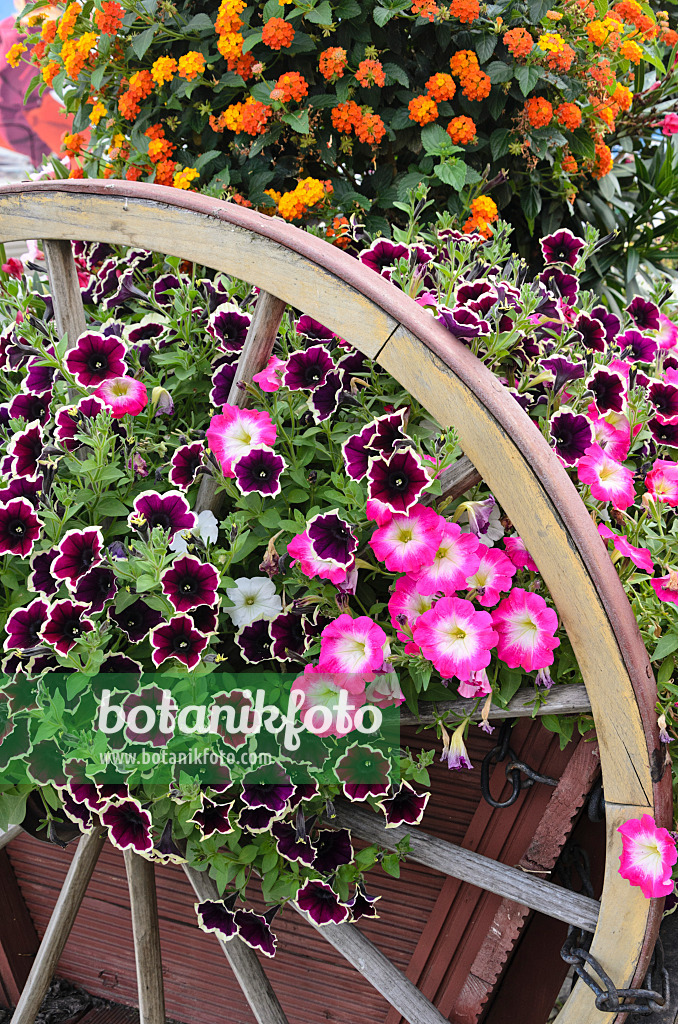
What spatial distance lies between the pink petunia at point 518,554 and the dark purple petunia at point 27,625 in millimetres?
551

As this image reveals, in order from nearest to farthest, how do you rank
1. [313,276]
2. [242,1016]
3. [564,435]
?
1. [313,276]
2. [564,435]
3. [242,1016]

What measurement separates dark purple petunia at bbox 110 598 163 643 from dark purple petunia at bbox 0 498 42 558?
0.13 meters

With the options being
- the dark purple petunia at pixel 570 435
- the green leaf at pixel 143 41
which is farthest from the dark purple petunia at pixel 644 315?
the green leaf at pixel 143 41

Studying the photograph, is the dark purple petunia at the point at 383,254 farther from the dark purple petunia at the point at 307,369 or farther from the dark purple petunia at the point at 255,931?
the dark purple petunia at the point at 255,931

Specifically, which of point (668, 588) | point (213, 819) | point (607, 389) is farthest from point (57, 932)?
point (607, 389)

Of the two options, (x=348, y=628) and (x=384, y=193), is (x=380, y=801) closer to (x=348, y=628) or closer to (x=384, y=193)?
(x=348, y=628)

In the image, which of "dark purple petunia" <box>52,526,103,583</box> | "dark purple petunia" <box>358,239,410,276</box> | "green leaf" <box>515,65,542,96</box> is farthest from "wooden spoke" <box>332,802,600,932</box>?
"green leaf" <box>515,65,542,96</box>

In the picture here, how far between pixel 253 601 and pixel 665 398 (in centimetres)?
64

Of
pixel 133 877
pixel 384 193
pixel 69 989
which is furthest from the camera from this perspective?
pixel 384 193

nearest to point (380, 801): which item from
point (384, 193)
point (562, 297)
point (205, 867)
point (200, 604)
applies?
point (205, 867)

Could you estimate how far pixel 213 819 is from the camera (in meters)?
0.92

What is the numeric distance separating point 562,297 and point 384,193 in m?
0.55

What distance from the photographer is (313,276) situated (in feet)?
2.71

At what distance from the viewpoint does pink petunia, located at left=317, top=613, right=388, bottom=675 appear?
839 mm
